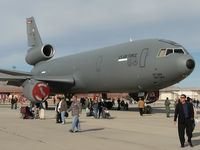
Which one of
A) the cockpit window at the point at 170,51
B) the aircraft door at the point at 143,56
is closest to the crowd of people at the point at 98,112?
the aircraft door at the point at 143,56

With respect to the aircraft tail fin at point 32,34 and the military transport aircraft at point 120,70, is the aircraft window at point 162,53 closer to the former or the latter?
the military transport aircraft at point 120,70

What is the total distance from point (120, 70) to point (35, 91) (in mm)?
5971

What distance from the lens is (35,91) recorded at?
87.9ft

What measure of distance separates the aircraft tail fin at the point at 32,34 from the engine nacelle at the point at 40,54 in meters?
1.70

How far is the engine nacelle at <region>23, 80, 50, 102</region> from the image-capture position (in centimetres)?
2644

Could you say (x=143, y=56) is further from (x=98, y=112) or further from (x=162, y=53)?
(x=98, y=112)

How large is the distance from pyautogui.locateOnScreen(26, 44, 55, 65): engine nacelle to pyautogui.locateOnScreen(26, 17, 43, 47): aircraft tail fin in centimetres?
170

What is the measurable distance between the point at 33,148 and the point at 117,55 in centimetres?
1740

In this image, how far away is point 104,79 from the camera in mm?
28125

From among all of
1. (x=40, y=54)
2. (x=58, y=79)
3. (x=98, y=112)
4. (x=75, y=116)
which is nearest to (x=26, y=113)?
(x=98, y=112)

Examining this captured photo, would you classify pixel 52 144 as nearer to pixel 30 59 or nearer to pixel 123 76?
pixel 123 76

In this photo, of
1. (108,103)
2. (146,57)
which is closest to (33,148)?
(146,57)

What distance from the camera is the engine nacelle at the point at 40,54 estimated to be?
38281 mm

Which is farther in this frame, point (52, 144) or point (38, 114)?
point (38, 114)
